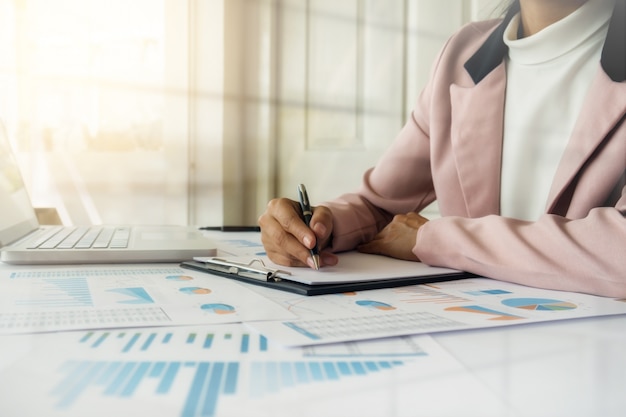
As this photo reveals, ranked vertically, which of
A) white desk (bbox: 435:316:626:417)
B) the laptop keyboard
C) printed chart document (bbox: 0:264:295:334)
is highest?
the laptop keyboard

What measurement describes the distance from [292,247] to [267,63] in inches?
56.6

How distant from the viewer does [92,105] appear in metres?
1.95

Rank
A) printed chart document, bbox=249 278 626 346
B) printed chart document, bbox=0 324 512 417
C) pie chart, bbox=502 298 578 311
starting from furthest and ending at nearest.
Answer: pie chart, bbox=502 298 578 311 → printed chart document, bbox=249 278 626 346 → printed chart document, bbox=0 324 512 417

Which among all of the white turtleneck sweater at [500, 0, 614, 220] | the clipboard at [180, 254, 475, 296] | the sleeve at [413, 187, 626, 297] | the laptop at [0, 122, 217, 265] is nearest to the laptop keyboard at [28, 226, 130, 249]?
the laptop at [0, 122, 217, 265]

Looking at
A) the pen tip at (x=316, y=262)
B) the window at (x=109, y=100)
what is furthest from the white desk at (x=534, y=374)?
the window at (x=109, y=100)

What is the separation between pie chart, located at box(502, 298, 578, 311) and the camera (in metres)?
0.57

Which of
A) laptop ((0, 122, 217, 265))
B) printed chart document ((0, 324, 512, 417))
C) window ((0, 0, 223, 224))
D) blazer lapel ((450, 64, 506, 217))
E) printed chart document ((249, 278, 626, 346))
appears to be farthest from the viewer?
window ((0, 0, 223, 224))

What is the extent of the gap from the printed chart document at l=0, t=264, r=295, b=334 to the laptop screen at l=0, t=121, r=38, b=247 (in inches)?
8.3

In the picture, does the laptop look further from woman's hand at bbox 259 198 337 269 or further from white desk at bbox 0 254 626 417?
white desk at bbox 0 254 626 417

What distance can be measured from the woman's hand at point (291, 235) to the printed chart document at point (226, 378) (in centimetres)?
32

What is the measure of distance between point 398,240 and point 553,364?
50cm

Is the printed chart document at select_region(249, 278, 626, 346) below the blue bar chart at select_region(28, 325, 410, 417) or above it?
below

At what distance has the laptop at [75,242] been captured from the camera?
2.69 ft

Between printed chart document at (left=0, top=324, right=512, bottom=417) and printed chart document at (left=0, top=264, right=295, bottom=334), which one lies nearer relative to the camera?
printed chart document at (left=0, top=324, right=512, bottom=417)
